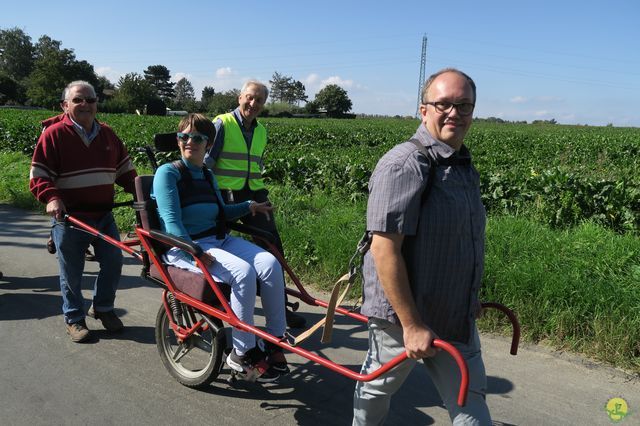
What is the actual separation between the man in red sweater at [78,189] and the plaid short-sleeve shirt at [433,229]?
302 cm

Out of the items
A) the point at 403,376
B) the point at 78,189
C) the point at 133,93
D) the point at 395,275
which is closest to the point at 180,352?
the point at 78,189

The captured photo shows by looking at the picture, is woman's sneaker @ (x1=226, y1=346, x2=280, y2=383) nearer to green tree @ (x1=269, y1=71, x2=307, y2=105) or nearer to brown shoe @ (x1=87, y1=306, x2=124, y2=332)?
brown shoe @ (x1=87, y1=306, x2=124, y2=332)

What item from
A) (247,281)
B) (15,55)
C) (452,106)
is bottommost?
(247,281)

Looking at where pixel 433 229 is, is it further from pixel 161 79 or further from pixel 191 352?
pixel 161 79

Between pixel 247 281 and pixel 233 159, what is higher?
pixel 233 159

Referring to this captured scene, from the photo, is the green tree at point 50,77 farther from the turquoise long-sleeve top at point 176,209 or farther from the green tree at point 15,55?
the turquoise long-sleeve top at point 176,209

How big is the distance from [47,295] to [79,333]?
1352mm

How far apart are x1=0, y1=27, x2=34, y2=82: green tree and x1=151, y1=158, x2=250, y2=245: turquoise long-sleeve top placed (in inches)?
5052

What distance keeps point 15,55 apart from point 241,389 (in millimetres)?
131144

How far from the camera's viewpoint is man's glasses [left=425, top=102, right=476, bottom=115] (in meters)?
2.06

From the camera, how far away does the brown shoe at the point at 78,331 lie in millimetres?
4305

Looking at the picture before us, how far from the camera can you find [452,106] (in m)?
2.05

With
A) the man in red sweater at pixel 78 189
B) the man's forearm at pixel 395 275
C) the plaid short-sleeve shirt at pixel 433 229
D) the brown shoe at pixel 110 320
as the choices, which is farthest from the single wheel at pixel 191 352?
the man's forearm at pixel 395 275

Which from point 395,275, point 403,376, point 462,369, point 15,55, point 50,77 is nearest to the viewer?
point 462,369
